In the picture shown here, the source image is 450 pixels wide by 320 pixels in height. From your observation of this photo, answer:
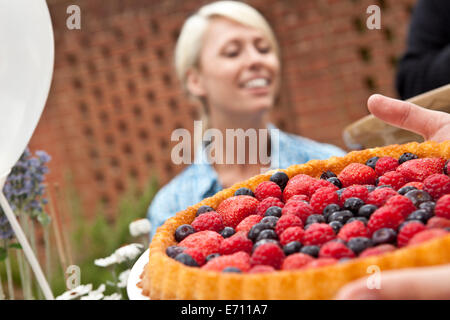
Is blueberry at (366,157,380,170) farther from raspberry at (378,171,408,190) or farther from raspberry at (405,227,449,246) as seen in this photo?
raspberry at (405,227,449,246)

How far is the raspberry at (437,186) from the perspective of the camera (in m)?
0.58

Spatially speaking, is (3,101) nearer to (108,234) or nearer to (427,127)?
(427,127)

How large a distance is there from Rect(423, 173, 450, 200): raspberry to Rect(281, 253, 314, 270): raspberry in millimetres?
191

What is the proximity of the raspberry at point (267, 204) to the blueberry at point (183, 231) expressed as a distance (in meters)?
0.09

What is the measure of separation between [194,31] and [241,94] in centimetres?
32

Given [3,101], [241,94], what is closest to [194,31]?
[241,94]

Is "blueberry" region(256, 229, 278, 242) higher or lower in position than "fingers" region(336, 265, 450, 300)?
higher

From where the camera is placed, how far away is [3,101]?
617 millimetres

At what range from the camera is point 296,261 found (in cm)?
49

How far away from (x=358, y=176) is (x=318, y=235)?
0.79ft

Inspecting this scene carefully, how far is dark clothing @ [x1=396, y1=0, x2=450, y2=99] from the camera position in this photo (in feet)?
4.77

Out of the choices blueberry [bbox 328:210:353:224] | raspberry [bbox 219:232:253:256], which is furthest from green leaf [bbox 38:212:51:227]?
blueberry [bbox 328:210:353:224]

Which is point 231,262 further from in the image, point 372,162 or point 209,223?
point 372,162

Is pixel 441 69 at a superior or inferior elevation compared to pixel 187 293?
superior
